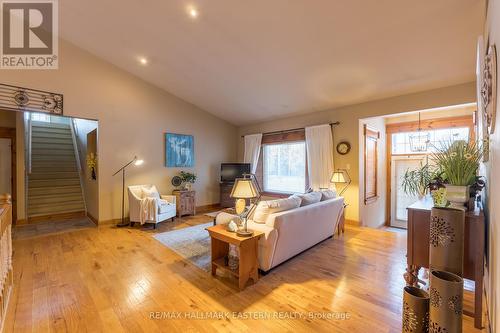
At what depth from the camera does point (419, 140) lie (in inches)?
211

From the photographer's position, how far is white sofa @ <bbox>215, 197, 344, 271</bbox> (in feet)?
8.63

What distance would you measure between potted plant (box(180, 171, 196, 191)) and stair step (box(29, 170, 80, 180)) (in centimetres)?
308

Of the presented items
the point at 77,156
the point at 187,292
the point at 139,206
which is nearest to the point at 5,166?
the point at 77,156

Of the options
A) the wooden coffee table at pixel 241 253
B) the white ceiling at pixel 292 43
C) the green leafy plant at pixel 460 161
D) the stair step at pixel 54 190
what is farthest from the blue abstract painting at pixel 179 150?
the green leafy plant at pixel 460 161

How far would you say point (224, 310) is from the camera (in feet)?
6.73

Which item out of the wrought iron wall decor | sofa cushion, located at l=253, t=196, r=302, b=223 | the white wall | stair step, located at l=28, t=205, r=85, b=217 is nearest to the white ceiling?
the white wall

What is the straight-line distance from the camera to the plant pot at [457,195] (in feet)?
6.53

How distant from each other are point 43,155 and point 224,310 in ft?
23.0

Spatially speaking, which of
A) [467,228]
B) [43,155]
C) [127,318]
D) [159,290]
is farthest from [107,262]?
[43,155]

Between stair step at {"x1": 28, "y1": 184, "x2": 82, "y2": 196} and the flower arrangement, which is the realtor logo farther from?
stair step at {"x1": 28, "y1": 184, "x2": 82, "y2": 196}

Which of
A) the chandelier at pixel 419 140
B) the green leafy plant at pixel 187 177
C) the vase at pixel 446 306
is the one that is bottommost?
the vase at pixel 446 306

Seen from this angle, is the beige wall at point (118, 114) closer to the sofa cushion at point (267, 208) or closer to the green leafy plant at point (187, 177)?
the green leafy plant at point (187, 177)

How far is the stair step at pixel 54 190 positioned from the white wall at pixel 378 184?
710 centimetres

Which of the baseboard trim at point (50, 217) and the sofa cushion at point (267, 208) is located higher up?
the sofa cushion at point (267, 208)
